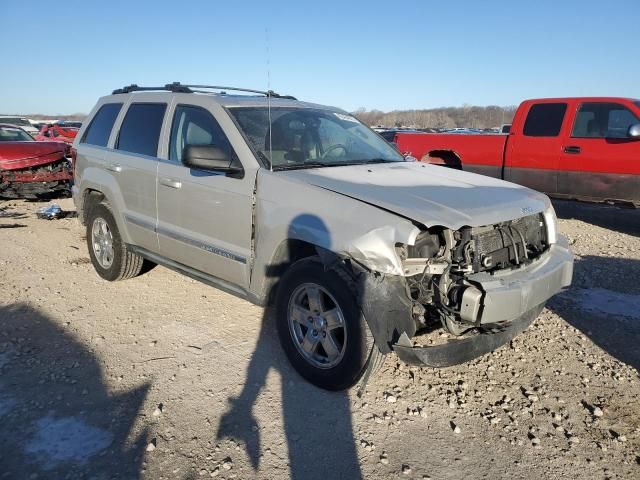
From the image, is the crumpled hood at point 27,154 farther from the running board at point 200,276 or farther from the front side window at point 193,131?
the front side window at point 193,131

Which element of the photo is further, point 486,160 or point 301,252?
point 486,160

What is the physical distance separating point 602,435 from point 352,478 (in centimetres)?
151

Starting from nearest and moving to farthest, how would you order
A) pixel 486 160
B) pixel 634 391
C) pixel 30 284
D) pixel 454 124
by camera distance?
1. pixel 634 391
2. pixel 30 284
3. pixel 486 160
4. pixel 454 124

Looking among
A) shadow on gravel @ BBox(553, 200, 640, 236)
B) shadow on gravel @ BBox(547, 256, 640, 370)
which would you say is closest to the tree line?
shadow on gravel @ BBox(553, 200, 640, 236)

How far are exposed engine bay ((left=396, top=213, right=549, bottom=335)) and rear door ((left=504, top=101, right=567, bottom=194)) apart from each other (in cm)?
556

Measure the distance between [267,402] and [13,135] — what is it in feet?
35.6

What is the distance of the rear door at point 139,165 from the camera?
15.1 feet

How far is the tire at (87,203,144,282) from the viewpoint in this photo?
526 cm

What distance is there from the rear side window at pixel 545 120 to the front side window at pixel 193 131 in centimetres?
616

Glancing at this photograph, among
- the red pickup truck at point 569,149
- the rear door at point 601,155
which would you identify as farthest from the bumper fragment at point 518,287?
the rear door at point 601,155

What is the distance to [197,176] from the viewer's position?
406 centimetres

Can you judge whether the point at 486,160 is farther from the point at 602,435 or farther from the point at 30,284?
the point at 30,284

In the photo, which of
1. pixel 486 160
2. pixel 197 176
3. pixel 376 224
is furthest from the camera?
pixel 486 160

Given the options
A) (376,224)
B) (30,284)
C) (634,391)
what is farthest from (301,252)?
(30,284)
